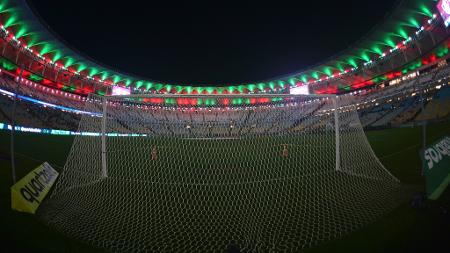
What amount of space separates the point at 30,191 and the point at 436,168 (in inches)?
241

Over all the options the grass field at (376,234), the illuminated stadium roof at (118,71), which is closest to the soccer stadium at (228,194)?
the grass field at (376,234)

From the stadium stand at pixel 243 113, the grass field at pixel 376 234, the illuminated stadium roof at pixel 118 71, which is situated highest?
the illuminated stadium roof at pixel 118 71

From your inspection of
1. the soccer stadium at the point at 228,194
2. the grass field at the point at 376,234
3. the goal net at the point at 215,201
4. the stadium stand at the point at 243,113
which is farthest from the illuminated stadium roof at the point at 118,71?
the grass field at the point at 376,234

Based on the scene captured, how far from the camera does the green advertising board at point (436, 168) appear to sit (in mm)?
3424

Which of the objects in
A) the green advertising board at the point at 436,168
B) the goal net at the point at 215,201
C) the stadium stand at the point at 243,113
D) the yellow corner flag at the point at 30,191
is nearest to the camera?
the goal net at the point at 215,201

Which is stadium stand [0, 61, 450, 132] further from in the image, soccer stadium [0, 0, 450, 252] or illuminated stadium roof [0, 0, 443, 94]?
illuminated stadium roof [0, 0, 443, 94]

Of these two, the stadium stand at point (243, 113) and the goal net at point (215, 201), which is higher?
the stadium stand at point (243, 113)

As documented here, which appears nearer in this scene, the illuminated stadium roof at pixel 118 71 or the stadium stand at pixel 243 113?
the stadium stand at pixel 243 113

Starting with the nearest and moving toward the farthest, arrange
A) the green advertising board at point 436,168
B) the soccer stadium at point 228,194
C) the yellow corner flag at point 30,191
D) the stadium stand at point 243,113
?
the soccer stadium at point 228,194 → the green advertising board at point 436,168 → the yellow corner flag at point 30,191 → the stadium stand at point 243,113

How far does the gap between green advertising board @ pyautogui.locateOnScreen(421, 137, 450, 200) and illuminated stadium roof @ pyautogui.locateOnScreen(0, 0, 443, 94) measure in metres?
25.8

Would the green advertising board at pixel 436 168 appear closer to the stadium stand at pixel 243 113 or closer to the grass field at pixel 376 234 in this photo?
the grass field at pixel 376 234

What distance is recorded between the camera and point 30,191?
12.6ft

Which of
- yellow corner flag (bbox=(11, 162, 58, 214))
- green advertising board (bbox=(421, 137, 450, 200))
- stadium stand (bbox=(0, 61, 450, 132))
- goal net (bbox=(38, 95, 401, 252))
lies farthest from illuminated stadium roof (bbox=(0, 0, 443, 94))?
green advertising board (bbox=(421, 137, 450, 200))

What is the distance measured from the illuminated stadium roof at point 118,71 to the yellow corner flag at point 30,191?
21.2 m
